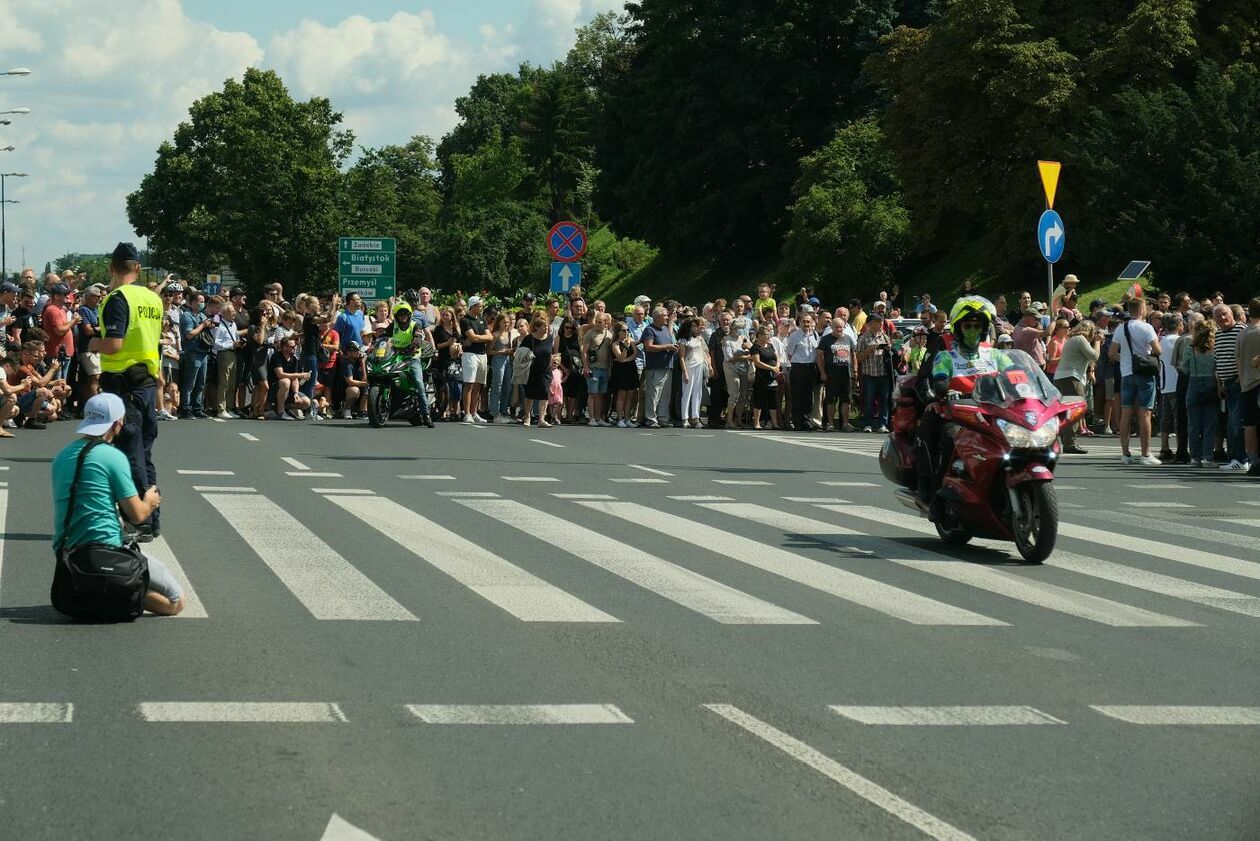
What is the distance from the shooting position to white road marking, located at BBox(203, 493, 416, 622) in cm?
993

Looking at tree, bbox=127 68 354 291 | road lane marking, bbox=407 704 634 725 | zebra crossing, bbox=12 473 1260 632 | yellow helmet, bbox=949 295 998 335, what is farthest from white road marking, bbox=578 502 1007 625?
tree, bbox=127 68 354 291

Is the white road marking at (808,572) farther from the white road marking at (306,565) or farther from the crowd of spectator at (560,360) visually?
the crowd of spectator at (560,360)

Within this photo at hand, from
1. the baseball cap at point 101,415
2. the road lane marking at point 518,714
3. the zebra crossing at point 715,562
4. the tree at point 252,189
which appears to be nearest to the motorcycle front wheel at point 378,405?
the zebra crossing at point 715,562

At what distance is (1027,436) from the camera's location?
12.5 metres

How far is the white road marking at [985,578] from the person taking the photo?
10156mm

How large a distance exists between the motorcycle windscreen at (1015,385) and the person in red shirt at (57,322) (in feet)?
53.8

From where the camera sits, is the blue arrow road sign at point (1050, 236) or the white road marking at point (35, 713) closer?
the white road marking at point (35, 713)

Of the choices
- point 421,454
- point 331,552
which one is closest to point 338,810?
point 331,552

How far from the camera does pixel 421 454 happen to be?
853 inches

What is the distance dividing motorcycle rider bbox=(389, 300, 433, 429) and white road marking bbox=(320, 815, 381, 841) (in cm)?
2145

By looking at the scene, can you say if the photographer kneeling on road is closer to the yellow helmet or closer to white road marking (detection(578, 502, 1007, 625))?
white road marking (detection(578, 502, 1007, 625))

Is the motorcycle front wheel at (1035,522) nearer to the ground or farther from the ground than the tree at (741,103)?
nearer to the ground

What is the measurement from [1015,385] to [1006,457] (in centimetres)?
61

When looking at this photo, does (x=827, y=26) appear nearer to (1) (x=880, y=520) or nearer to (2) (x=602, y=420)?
(2) (x=602, y=420)
